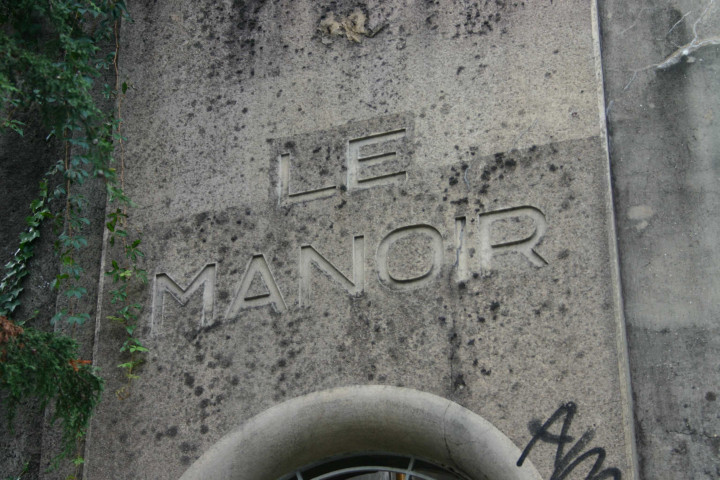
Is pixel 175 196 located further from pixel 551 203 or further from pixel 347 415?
pixel 551 203

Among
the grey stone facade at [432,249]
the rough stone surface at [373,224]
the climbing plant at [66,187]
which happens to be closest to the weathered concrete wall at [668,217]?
the grey stone facade at [432,249]

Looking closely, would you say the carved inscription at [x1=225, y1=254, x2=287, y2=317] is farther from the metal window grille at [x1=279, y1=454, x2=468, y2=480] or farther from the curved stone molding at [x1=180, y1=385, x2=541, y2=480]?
the metal window grille at [x1=279, y1=454, x2=468, y2=480]

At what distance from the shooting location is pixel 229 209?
18.1 feet

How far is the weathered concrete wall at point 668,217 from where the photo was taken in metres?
4.37

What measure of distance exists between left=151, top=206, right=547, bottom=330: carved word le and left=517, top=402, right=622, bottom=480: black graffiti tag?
0.74m

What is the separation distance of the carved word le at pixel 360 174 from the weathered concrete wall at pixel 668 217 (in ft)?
3.65

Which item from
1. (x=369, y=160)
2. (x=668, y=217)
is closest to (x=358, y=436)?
(x=369, y=160)

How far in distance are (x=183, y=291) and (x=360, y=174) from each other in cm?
114

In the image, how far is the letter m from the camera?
17.6ft

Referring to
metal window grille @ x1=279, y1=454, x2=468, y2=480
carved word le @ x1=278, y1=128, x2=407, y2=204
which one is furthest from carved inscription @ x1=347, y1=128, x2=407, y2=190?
metal window grille @ x1=279, y1=454, x2=468, y2=480

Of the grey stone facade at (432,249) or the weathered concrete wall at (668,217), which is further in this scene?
the grey stone facade at (432,249)

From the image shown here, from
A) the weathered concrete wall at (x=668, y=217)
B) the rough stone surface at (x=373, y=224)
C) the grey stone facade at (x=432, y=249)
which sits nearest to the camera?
the weathered concrete wall at (x=668, y=217)

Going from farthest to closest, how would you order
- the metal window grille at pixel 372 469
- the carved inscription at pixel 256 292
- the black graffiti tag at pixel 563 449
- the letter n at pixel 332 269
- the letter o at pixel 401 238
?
the carved inscription at pixel 256 292, the letter n at pixel 332 269, the letter o at pixel 401 238, the metal window grille at pixel 372 469, the black graffiti tag at pixel 563 449

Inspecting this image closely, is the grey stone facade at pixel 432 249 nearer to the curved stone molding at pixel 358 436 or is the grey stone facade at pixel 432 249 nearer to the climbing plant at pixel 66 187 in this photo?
the curved stone molding at pixel 358 436
